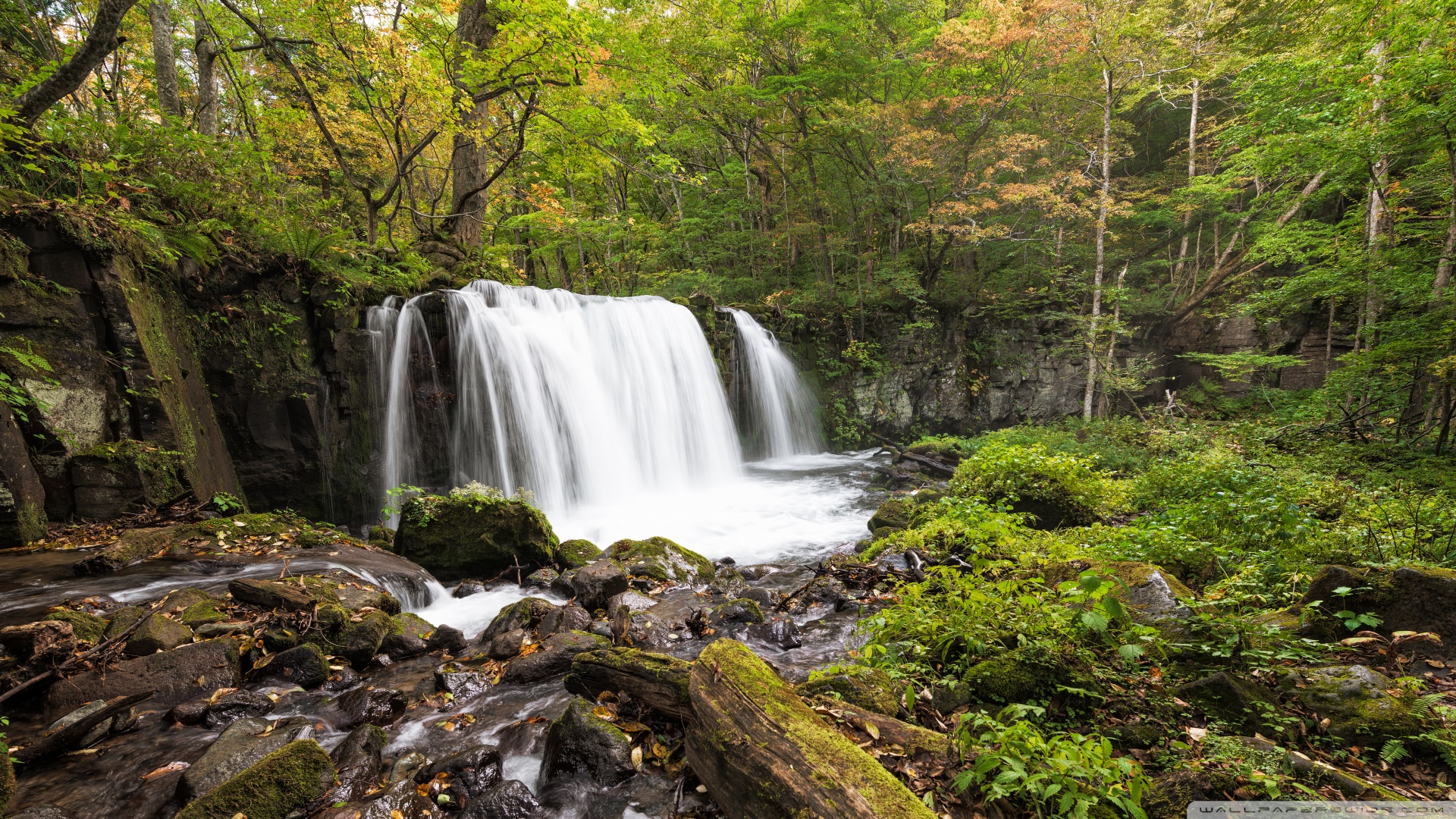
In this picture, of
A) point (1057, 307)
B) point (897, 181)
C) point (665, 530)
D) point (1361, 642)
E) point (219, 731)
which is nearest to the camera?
point (1361, 642)

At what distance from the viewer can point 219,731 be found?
3.04 m

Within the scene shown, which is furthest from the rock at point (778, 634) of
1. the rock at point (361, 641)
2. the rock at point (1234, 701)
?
the rock at point (361, 641)

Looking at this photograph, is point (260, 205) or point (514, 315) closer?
point (260, 205)

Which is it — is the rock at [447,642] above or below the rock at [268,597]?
below

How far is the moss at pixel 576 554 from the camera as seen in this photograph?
21.7 feet

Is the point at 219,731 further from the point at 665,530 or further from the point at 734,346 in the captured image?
the point at 734,346

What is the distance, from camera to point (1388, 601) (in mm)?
2850

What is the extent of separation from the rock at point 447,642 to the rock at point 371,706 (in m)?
0.74

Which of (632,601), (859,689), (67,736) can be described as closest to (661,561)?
(632,601)

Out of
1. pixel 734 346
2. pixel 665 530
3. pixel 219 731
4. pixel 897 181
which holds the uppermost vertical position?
pixel 897 181

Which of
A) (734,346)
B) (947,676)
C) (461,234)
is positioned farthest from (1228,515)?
(461,234)

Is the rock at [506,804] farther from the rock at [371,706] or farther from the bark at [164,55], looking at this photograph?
the bark at [164,55]

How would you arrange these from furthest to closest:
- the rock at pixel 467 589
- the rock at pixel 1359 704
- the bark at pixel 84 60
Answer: the rock at pixel 467 589
the bark at pixel 84 60
the rock at pixel 1359 704

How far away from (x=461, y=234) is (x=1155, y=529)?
13065 millimetres
